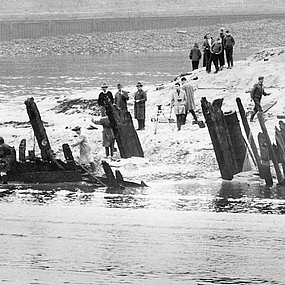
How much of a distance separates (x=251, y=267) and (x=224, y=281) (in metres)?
0.75

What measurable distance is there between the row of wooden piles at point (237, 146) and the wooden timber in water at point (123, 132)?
2.43 meters

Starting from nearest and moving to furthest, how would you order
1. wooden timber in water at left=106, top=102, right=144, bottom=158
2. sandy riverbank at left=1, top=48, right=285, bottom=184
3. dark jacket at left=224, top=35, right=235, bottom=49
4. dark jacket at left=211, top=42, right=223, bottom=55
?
sandy riverbank at left=1, top=48, right=285, bottom=184
wooden timber in water at left=106, top=102, right=144, bottom=158
dark jacket at left=211, top=42, right=223, bottom=55
dark jacket at left=224, top=35, right=235, bottom=49

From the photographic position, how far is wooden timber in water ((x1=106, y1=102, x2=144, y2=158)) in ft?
74.8

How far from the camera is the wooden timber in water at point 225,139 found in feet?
68.4

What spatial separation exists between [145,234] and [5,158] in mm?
5244

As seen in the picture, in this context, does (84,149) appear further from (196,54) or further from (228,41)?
(196,54)

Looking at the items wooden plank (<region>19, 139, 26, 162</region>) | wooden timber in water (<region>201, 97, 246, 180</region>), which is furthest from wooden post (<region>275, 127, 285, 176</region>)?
wooden plank (<region>19, 139, 26, 162</region>)

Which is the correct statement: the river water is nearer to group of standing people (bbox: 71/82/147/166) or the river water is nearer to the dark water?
group of standing people (bbox: 71/82/147/166)

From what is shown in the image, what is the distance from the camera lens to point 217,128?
821 inches

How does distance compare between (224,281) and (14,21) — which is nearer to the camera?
(224,281)

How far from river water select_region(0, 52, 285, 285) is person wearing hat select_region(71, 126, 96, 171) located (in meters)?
1.21

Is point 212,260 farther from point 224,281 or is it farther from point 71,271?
point 71,271

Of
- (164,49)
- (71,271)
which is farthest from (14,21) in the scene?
(71,271)

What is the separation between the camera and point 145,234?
647 inches
